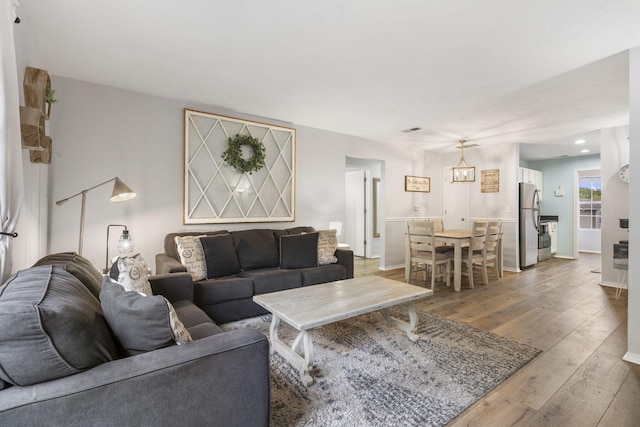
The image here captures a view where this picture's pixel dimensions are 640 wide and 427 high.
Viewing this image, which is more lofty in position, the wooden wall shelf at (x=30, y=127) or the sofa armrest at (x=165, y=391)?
the wooden wall shelf at (x=30, y=127)

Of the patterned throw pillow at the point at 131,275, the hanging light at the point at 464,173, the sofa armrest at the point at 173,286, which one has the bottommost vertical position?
the sofa armrest at the point at 173,286

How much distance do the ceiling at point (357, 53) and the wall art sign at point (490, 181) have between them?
192 centimetres

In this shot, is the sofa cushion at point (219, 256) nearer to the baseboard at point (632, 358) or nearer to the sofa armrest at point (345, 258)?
the sofa armrest at point (345, 258)

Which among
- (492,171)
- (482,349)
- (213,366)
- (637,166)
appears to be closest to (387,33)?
(637,166)

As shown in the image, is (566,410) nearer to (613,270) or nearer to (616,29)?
(616,29)

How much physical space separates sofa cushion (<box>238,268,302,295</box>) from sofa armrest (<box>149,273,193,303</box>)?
71 centimetres

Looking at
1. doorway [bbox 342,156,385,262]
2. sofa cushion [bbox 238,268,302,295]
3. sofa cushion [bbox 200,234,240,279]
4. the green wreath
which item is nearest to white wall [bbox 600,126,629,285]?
doorway [bbox 342,156,385,262]

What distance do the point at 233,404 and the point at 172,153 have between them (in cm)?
298

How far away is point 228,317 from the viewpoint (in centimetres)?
293

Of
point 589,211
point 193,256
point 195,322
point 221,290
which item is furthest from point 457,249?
point 589,211

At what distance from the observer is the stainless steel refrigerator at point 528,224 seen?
557 centimetres

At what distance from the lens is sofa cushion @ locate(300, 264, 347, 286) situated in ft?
11.1

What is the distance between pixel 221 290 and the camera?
2.85 meters

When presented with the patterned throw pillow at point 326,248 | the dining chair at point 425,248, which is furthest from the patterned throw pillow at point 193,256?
the dining chair at point 425,248
